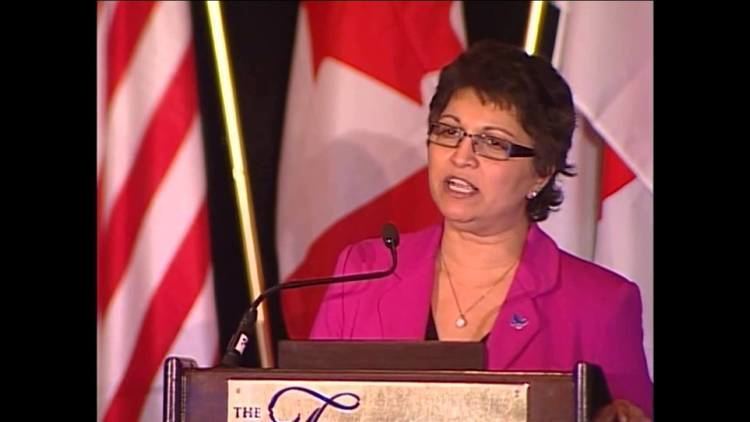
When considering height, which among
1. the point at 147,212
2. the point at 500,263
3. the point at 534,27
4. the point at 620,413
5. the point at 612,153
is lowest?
the point at 620,413

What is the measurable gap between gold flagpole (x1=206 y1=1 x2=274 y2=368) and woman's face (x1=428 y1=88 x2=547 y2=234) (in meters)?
0.56

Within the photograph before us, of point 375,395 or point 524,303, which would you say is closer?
point 375,395

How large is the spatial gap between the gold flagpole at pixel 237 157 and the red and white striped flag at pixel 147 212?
8 cm

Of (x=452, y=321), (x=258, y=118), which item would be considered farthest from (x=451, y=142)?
(x=258, y=118)

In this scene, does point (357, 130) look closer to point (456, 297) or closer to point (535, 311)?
point (456, 297)

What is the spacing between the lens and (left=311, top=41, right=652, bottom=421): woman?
285 cm

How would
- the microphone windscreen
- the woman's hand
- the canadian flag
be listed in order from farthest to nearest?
1. the canadian flag
2. the microphone windscreen
3. the woman's hand

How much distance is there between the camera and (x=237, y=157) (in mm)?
3332

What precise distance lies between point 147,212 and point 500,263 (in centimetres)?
89

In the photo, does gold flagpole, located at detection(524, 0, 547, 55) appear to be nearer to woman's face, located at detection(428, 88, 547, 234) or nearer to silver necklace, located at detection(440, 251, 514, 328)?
woman's face, located at detection(428, 88, 547, 234)

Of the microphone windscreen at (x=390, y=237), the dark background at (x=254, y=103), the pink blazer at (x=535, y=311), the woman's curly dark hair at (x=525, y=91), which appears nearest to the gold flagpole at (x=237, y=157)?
the dark background at (x=254, y=103)

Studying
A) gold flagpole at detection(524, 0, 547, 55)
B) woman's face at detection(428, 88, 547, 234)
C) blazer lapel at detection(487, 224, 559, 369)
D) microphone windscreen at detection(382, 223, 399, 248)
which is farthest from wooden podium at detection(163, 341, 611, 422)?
gold flagpole at detection(524, 0, 547, 55)

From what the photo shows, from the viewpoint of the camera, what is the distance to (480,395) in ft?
6.64

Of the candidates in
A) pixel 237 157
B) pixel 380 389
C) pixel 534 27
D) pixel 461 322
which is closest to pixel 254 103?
pixel 237 157
